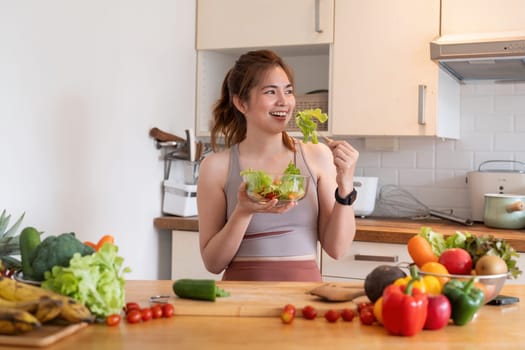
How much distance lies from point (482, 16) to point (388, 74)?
0.50 m

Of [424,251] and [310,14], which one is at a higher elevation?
[310,14]

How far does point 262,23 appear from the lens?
382 centimetres

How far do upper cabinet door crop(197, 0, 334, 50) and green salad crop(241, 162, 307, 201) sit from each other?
5.69 ft

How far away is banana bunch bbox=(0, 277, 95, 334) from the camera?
1489mm

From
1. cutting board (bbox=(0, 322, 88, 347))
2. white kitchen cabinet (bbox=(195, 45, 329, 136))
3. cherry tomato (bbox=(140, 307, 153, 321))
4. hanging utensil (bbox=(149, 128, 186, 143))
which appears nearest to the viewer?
cutting board (bbox=(0, 322, 88, 347))

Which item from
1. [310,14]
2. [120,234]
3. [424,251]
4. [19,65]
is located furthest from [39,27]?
[424,251]

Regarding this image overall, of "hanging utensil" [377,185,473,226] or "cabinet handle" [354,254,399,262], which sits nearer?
"cabinet handle" [354,254,399,262]

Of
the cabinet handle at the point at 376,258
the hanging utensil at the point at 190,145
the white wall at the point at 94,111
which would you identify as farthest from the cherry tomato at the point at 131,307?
the hanging utensil at the point at 190,145

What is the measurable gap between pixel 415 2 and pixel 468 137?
0.79 m

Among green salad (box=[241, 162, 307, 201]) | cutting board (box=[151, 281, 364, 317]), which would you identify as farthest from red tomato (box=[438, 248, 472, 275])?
green salad (box=[241, 162, 307, 201])

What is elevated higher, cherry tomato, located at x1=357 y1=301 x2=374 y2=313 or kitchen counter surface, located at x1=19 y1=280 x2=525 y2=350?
cherry tomato, located at x1=357 y1=301 x2=374 y2=313

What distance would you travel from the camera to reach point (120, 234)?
3359 mm

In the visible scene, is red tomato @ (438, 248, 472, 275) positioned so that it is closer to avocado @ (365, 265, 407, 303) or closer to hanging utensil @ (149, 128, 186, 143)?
avocado @ (365, 265, 407, 303)

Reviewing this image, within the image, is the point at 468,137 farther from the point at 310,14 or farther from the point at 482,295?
the point at 482,295
